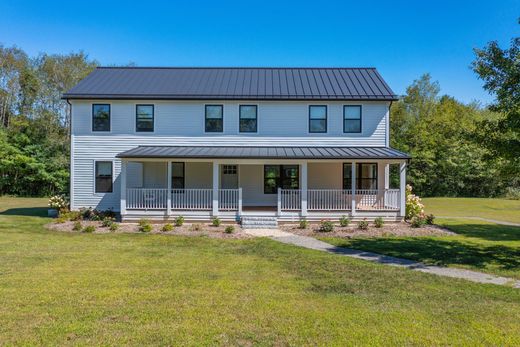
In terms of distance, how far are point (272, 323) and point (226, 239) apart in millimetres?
7072

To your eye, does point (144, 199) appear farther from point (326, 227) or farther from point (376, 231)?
point (376, 231)

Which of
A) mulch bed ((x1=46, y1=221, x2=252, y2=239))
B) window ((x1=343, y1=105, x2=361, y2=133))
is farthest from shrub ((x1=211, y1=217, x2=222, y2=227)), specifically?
window ((x1=343, y1=105, x2=361, y2=133))

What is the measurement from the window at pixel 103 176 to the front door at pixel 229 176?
564cm

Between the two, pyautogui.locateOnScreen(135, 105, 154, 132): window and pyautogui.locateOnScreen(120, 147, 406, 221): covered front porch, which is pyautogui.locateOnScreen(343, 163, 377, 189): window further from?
pyautogui.locateOnScreen(135, 105, 154, 132): window

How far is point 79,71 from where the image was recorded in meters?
32.3

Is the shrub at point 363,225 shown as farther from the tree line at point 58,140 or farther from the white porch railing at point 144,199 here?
the tree line at point 58,140

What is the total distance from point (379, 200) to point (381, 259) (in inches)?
285

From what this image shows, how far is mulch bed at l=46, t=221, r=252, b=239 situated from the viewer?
40.7 feet

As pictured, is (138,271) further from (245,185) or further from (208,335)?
(245,185)

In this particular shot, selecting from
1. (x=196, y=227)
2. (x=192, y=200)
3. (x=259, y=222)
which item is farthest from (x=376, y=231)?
(x=192, y=200)

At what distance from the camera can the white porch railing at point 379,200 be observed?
1483 cm

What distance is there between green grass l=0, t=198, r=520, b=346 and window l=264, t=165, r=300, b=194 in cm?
850

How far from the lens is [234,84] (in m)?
17.8

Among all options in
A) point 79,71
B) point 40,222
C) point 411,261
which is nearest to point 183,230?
point 40,222
